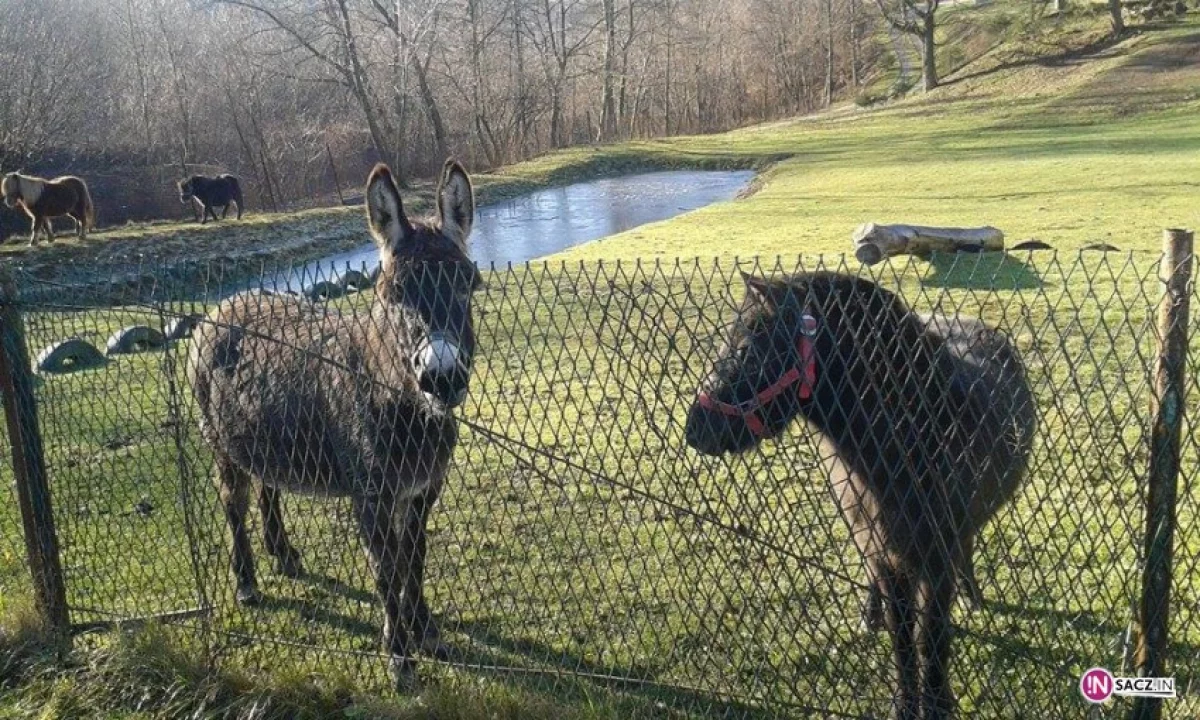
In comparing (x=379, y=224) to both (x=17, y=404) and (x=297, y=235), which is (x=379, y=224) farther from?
(x=297, y=235)

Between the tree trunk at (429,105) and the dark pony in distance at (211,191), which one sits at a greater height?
the tree trunk at (429,105)

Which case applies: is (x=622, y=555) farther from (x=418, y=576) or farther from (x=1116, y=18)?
(x=1116, y=18)

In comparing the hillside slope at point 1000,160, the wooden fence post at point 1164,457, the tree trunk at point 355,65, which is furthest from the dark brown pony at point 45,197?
the wooden fence post at point 1164,457

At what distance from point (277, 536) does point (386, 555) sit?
1515mm

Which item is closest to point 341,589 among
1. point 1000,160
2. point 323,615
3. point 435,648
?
point 323,615

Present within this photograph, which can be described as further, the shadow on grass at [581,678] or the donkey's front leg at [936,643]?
the shadow on grass at [581,678]

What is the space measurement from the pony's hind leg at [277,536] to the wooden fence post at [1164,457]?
4.15 metres

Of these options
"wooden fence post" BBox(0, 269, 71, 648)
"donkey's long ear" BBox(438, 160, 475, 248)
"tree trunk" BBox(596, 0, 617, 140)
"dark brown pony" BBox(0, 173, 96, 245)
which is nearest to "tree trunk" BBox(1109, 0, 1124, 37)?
"tree trunk" BBox(596, 0, 617, 140)

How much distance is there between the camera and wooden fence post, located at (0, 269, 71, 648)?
4.26m

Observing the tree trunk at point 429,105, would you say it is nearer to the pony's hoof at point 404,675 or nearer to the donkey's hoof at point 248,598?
the donkey's hoof at point 248,598

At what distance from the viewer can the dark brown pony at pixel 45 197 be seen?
20.0 metres

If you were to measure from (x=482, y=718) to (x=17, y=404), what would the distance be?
8.57 feet

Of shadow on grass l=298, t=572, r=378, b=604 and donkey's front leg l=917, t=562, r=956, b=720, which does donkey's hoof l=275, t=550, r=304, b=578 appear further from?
donkey's front leg l=917, t=562, r=956, b=720

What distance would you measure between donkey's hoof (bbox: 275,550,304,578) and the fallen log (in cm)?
866
